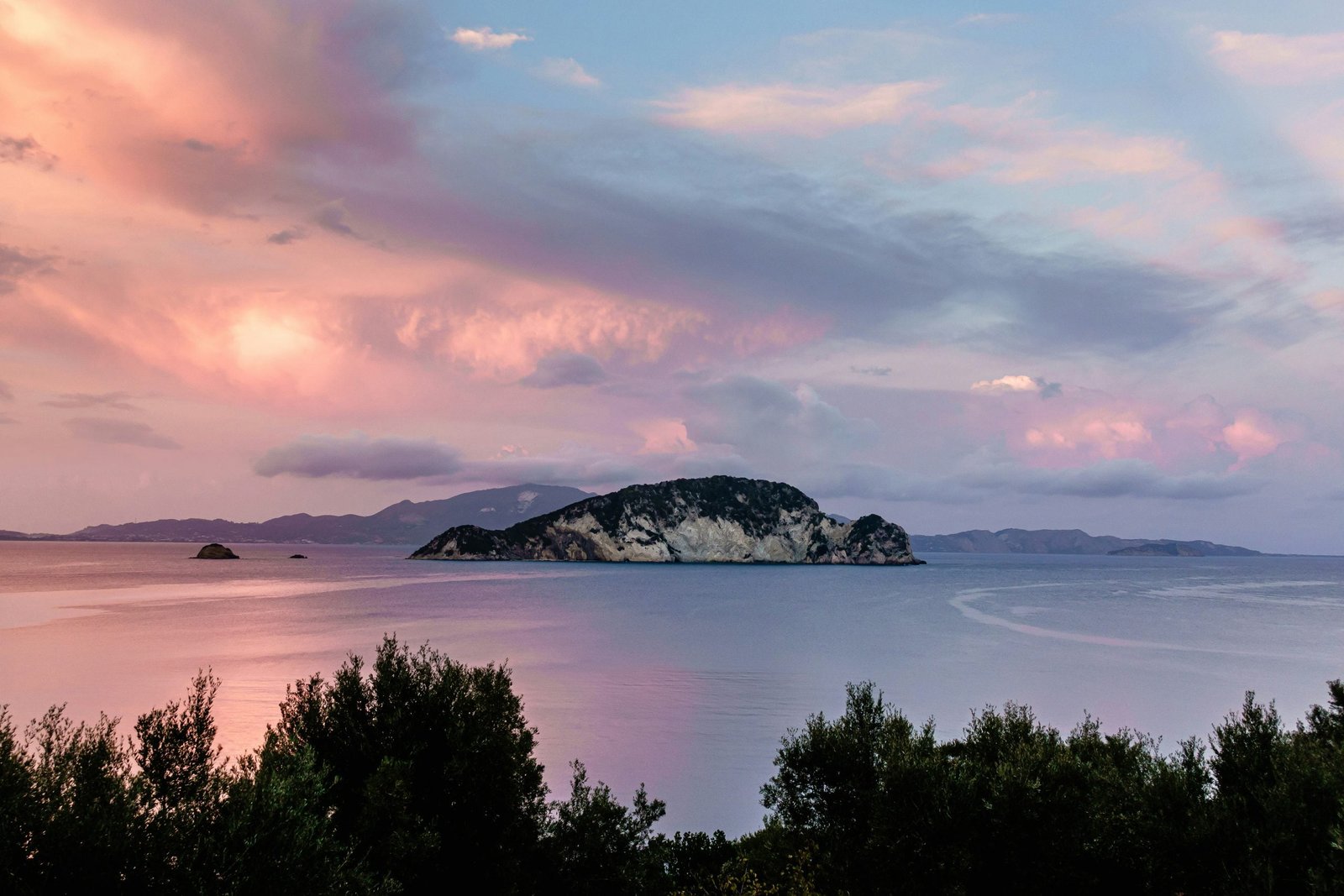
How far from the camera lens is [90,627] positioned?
101 metres

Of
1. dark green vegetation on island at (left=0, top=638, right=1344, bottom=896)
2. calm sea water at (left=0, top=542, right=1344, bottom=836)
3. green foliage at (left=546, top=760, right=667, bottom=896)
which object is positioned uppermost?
dark green vegetation on island at (left=0, top=638, right=1344, bottom=896)

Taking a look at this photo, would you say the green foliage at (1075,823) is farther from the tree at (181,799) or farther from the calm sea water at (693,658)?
the tree at (181,799)

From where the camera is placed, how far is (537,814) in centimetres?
2695

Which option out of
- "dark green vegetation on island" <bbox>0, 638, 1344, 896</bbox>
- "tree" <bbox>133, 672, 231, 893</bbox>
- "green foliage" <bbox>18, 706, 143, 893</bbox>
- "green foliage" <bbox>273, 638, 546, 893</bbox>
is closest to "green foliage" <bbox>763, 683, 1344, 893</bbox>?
"dark green vegetation on island" <bbox>0, 638, 1344, 896</bbox>

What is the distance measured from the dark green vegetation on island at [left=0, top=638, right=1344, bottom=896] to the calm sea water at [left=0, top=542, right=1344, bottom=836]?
13278 mm

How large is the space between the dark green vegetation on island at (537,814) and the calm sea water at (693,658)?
13278mm

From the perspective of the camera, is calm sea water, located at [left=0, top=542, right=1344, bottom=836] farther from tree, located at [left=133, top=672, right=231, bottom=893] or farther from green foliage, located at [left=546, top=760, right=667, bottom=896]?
tree, located at [left=133, top=672, right=231, bottom=893]

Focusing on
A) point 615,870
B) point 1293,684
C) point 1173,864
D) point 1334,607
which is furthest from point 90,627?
point 1334,607

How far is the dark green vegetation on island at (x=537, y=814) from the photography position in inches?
747

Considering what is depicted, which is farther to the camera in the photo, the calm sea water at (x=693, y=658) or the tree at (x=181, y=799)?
the calm sea water at (x=693, y=658)

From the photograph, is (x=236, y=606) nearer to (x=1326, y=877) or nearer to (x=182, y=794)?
(x=182, y=794)

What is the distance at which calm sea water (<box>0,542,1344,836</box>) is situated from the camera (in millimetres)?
56312

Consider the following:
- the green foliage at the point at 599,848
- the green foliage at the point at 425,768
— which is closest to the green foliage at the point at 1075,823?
the green foliage at the point at 599,848

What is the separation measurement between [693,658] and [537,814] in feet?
213
